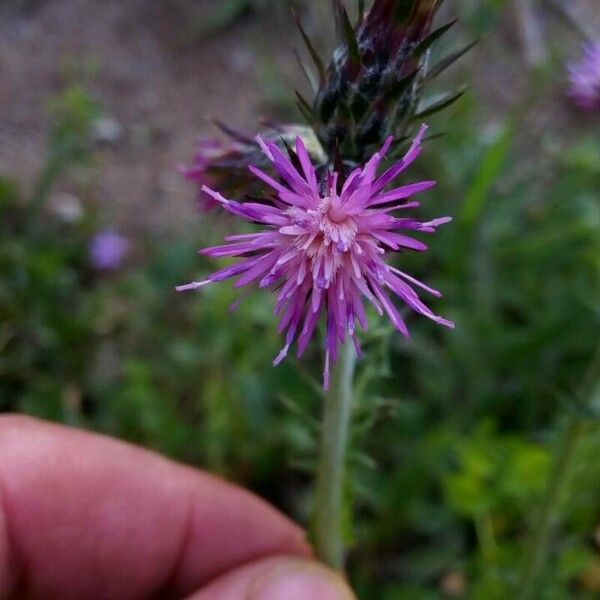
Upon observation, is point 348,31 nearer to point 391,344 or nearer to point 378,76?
point 378,76

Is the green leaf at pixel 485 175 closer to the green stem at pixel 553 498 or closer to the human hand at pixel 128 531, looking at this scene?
the green stem at pixel 553 498

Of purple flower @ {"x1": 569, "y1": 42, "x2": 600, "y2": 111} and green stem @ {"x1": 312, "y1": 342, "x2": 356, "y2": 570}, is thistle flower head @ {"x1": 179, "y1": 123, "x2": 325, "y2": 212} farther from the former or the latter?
purple flower @ {"x1": 569, "y1": 42, "x2": 600, "y2": 111}

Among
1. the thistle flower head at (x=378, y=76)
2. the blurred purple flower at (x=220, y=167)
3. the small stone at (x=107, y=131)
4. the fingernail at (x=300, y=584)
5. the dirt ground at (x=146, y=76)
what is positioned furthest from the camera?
the small stone at (x=107, y=131)

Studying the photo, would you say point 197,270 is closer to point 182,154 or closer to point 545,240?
point 182,154

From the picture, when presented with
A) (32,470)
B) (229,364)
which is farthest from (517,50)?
(32,470)

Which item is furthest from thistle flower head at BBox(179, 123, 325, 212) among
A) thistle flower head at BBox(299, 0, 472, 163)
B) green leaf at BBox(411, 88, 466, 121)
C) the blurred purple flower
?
green leaf at BBox(411, 88, 466, 121)

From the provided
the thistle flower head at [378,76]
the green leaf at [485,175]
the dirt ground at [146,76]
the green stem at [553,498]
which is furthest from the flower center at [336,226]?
the dirt ground at [146,76]

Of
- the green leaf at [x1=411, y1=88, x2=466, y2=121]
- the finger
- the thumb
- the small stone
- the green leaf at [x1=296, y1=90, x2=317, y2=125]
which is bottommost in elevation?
the thumb
